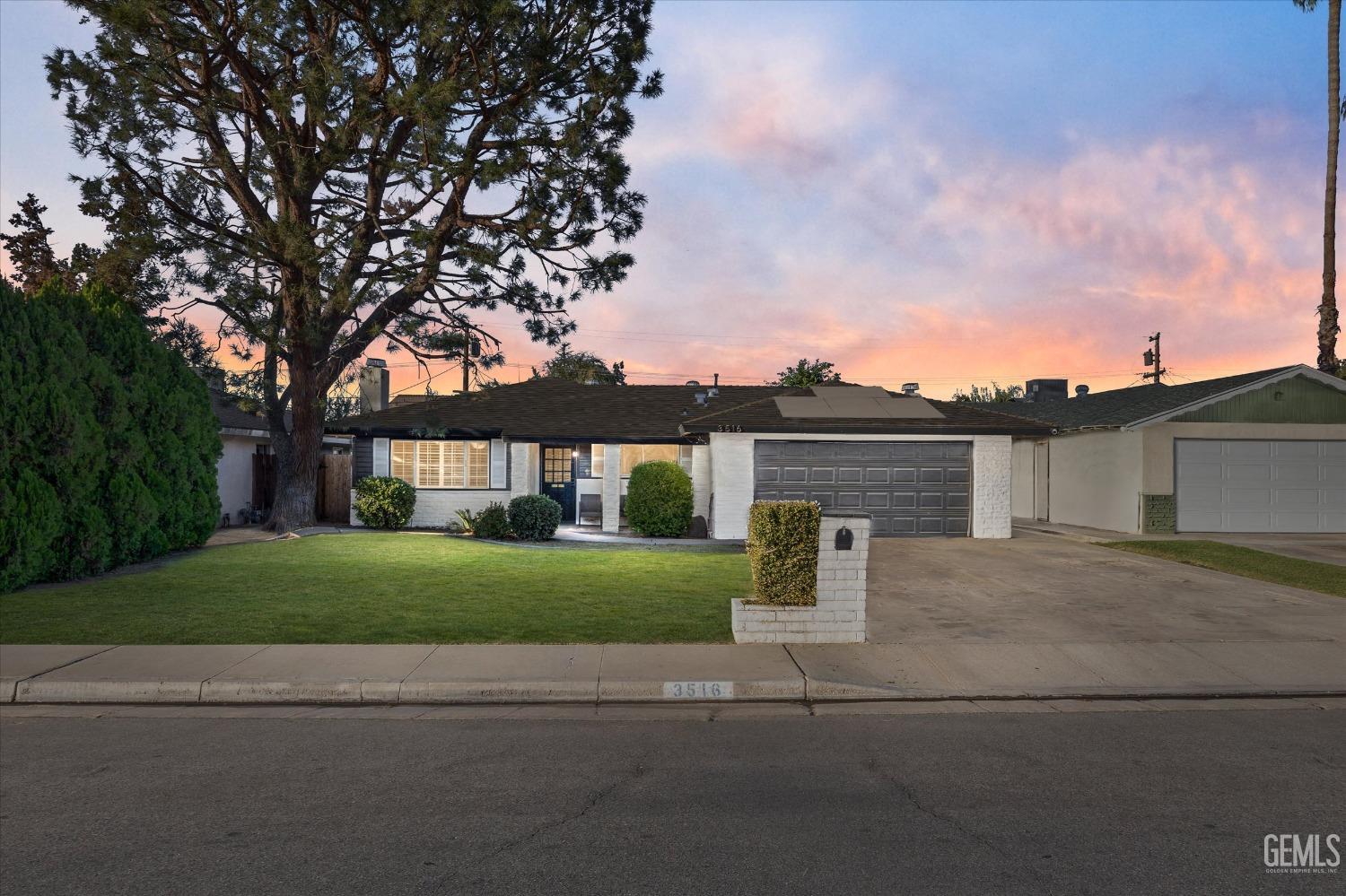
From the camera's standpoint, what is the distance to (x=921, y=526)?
20328mm

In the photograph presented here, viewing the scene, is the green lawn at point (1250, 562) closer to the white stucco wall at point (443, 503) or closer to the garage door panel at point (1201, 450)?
the garage door panel at point (1201, 450)

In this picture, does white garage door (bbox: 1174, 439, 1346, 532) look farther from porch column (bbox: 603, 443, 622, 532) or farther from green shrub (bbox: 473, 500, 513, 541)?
green shrub (bbox: 473, 500, 513, 541)

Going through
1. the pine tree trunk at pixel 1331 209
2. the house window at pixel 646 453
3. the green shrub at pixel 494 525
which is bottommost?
the green shrub at pixel 494 525

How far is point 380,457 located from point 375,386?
6.22m

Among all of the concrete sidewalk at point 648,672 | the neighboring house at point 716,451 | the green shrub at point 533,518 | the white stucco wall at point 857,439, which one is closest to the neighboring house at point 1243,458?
the white stucco wall at point 857,439

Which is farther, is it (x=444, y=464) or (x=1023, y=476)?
(x=1023, y=476)

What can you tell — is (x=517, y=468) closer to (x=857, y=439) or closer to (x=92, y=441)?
(x=857, y=439)

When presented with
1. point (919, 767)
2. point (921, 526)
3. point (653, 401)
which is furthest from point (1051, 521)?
point (919, 767)

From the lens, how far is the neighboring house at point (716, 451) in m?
20.1

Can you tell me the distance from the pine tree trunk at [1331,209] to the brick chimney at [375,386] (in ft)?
99.4

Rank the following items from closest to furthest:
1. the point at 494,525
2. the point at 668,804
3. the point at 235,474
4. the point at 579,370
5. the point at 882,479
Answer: the point at 668,804, the point at 494,525, the point at 882,479, the point at 235,474, the point at 579,370

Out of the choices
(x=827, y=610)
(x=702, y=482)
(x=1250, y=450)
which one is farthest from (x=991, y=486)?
(x=827, y=610)

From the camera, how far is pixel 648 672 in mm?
7500

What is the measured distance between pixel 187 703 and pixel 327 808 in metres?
3.09
